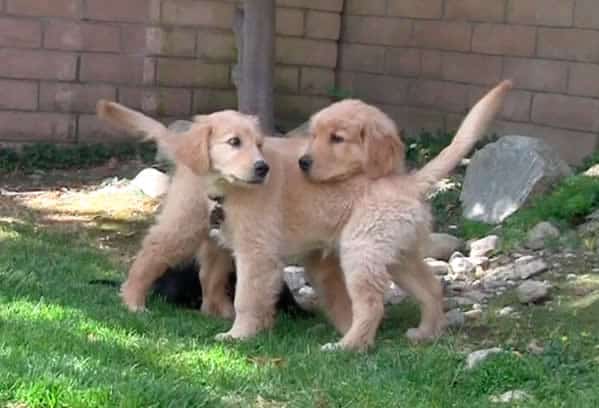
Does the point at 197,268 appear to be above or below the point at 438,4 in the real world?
below

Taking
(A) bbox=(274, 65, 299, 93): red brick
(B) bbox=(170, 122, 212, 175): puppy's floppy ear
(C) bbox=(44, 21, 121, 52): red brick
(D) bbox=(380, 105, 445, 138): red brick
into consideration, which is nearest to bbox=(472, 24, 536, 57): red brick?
(D) bbox=(380, 105, 445, 138): red brick

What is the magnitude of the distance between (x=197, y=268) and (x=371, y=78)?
5.12 metres

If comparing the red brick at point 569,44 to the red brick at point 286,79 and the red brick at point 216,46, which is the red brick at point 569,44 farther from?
the red brick at point 216,46

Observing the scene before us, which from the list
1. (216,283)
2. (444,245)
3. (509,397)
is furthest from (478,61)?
(509,397)

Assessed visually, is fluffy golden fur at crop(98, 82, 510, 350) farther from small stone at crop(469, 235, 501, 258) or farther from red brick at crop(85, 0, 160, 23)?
red brick at crop(85, 0, 160, 23)

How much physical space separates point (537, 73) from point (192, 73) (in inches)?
119

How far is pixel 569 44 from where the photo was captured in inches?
413

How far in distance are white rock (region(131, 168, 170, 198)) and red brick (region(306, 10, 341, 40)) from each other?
2.48 metres

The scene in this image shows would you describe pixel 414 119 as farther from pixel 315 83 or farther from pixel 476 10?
pixel 476 10

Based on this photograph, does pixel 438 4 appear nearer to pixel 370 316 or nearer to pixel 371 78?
pixel 371 78

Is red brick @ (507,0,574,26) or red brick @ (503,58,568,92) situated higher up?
red brick @ (507,0,574,26)

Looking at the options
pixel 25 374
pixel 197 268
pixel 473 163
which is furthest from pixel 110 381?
pixel 473 163

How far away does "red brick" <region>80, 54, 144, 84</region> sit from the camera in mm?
11336

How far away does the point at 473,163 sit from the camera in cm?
938
